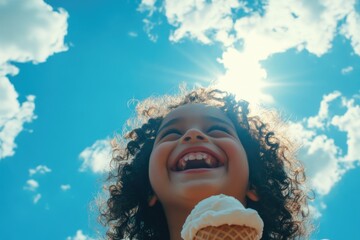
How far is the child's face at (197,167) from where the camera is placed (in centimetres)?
420

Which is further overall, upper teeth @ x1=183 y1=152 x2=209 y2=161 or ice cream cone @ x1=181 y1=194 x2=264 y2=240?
upper teeth @ x1=183 y1=152 x2=209 y2=161

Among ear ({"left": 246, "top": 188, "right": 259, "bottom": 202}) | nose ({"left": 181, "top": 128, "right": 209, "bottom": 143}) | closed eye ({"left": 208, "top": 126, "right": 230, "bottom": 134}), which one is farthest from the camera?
closed eye ({"left": 208, "top": 126, "right": 230, "bottom": 134})

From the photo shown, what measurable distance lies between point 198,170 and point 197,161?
0.27m

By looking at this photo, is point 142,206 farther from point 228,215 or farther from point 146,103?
point 228,215

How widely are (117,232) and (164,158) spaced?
154cm

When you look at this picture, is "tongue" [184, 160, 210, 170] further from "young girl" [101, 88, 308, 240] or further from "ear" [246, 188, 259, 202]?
"ear" [246, 188, 259, 202]

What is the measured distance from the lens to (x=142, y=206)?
17.6 feet

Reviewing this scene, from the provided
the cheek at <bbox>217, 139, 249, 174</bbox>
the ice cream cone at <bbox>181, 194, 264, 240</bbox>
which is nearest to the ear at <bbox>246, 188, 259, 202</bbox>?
the cheek at <bbox>217, 139, 249, 174</bbox>

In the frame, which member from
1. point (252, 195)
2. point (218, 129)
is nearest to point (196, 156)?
point (218, 129)

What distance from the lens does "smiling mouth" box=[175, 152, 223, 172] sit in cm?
449

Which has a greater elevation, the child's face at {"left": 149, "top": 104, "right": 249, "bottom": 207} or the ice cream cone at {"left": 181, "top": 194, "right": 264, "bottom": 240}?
the child's face at {"left": 149, "top": 104, "right": 249, "bottom": 207}

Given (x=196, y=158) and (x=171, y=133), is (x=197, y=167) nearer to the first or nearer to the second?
(x=196, y=158)

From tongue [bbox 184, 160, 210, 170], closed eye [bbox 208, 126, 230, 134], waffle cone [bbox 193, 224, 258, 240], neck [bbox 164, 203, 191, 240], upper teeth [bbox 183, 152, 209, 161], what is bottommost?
waffle cone [bbox 193, 224, 258, 240]

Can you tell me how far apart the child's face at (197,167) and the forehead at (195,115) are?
0.11 meters
